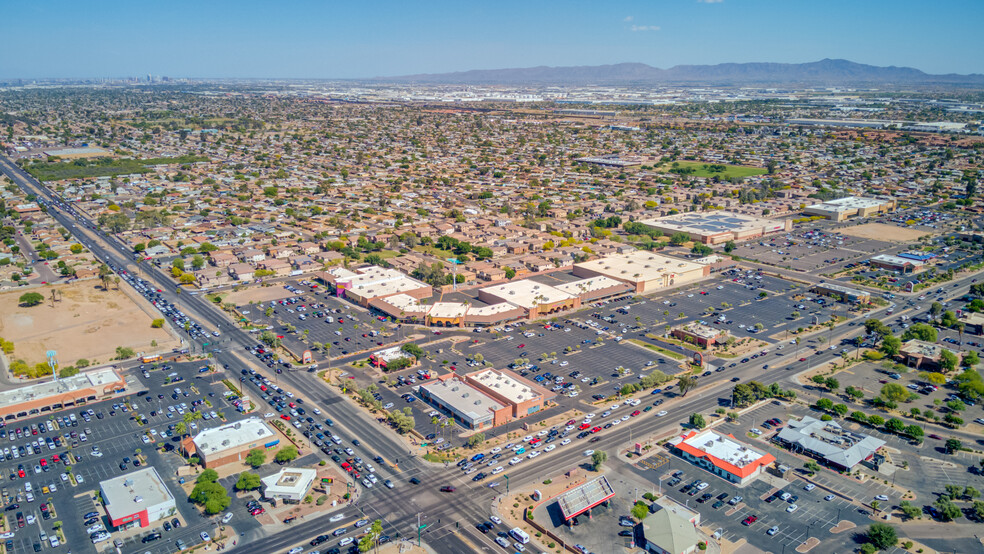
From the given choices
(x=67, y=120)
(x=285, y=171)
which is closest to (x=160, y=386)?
(x=285, y=171)

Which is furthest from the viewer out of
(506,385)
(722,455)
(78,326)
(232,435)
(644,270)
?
(644,270)

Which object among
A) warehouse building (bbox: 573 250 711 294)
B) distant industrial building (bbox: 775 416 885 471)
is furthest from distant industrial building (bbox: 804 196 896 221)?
distant industrial building (bbox: 775 416 885 471)

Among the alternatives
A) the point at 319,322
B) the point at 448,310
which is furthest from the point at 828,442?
the point at 319,322

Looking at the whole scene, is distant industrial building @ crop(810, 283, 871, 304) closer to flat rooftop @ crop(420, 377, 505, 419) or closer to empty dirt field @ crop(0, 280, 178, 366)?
flat rooftop @ crop(420, 377, 505, 419)

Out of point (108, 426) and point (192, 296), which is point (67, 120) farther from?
point (108, 426)

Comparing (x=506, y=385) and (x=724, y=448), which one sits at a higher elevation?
(x=506, y=385)

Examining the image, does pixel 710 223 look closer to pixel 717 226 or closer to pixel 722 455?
pixel 717 226

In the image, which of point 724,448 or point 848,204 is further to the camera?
point 848,204

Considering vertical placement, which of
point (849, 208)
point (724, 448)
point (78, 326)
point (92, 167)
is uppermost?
point (92, 167)
